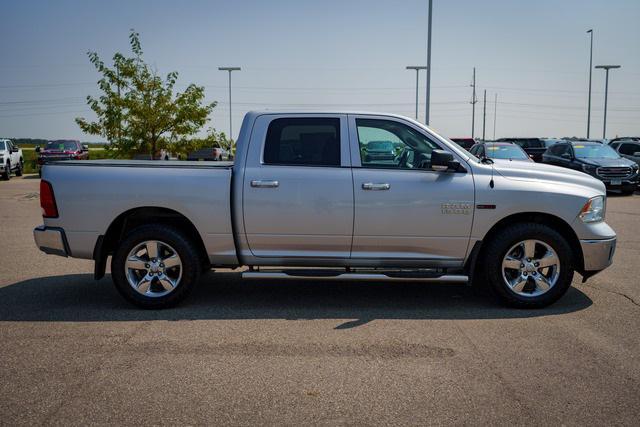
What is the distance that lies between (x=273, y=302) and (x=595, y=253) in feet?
10.8

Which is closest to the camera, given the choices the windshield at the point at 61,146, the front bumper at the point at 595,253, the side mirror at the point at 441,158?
the side mirror at the point at 441,158

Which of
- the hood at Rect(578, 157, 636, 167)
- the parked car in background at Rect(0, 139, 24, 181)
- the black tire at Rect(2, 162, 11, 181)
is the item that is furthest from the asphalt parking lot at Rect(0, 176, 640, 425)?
the black tire at Rect(2, 162, 11, 181)

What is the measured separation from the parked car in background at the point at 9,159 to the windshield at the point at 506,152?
21.6 meters

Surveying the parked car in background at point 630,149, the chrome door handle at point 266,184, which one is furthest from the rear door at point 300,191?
the parked car in background at point 630,149

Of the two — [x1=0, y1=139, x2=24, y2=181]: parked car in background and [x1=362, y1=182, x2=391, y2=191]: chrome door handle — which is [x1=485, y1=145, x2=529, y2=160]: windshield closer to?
[x1=362, y1=182, x2=391, y2=191]: chrome door handle

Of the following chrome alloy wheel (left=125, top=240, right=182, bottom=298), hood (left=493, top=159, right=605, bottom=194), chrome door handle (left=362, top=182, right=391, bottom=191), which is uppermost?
hood (left=493, top=159, right=605, bottom=194)

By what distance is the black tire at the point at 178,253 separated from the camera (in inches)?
238

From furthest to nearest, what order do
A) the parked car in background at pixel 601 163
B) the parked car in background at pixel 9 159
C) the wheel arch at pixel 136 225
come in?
the parked car in background at pixel 9 159 → the parked car in background at pixel 601 163 → the wheel arch at pixel 136 225

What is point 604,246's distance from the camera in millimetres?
6090

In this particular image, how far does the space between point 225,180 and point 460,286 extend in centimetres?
308

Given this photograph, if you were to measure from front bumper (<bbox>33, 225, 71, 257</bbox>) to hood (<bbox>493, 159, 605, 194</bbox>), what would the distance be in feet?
14.3

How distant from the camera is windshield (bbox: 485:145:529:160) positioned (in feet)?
64.9

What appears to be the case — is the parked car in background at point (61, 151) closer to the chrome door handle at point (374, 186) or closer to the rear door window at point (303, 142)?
the rear door window at point (303, 142)

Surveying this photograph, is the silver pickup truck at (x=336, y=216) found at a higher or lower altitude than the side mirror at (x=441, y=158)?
lower
